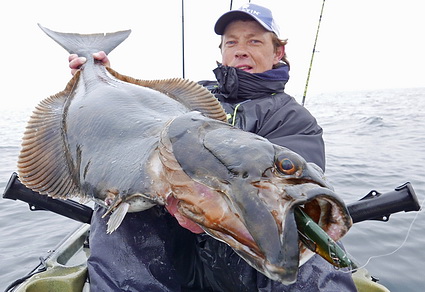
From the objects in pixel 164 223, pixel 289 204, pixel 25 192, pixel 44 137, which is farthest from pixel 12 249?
pixel 289 204

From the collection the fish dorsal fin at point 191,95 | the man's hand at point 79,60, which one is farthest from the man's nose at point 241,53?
the man's hand at point 79,60

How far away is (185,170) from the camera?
1624mm

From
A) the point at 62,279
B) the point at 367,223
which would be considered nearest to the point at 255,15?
the point at 62,279

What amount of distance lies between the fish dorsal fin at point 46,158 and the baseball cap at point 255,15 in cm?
183

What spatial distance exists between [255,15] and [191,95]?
1319 mm

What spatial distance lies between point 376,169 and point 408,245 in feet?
12.5

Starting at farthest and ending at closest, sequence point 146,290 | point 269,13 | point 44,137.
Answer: point 269,13
point 44,137
point 146,290

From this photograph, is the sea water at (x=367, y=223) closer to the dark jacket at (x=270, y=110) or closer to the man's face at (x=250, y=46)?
the dark jacket at (x=270, y=110)

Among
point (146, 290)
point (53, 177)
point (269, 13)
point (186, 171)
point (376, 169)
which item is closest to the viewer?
point (186, 171)

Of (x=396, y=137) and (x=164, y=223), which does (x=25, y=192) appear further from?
(x=396, y=137)

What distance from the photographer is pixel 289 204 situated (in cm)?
142

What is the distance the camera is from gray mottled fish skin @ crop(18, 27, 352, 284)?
1.43 metres

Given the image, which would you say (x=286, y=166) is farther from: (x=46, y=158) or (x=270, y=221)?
(x=46, y=158)

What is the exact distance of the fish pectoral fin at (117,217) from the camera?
168 centimetres
